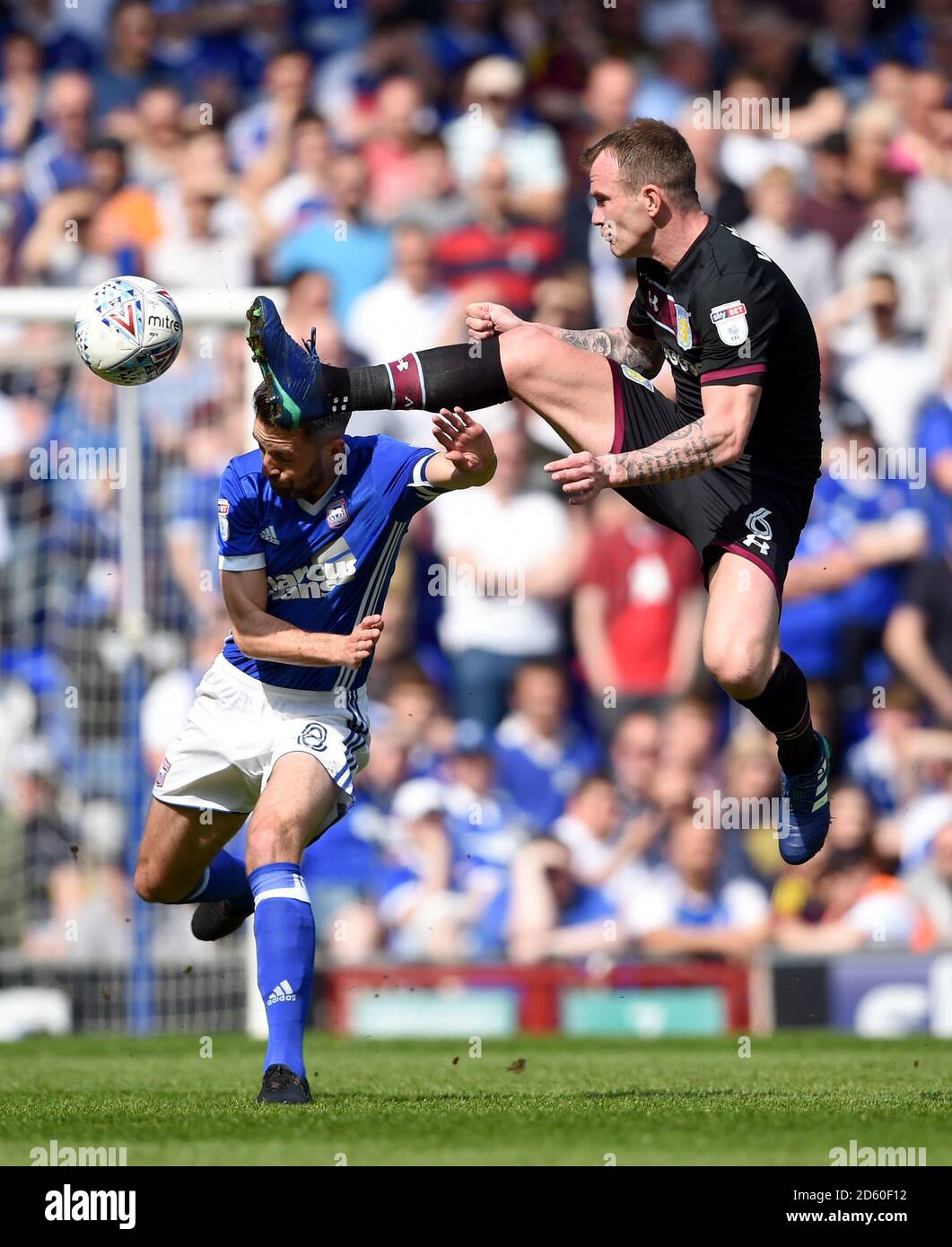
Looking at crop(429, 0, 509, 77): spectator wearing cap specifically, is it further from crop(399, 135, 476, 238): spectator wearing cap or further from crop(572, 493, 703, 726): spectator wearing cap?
crop(572, 493, 703, 726): spectator wearing cap

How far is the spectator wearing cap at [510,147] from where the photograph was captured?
15.2m

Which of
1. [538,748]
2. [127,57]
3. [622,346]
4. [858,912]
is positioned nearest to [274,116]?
[127,57]

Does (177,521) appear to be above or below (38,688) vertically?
above

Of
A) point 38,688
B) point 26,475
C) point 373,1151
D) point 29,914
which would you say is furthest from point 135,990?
point 373,1151

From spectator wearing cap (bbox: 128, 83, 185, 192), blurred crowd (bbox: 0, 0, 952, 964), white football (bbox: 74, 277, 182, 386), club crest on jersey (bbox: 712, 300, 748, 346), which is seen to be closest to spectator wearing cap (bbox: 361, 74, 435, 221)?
blurred crowd (bbox: 0, 0, 952, 964)

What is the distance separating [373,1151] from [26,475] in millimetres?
9372

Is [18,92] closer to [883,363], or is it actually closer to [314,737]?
[883,363]

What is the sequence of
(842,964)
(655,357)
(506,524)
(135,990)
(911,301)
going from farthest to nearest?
(911,301) → (506,524) → (135,990) → (842,964) → (655,357)

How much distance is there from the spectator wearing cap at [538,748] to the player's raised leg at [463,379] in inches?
209

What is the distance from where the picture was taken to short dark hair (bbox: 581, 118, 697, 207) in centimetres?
775

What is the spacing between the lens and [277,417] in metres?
7.44

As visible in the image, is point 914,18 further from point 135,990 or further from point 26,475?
point 135,990

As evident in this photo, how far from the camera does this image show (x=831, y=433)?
14.1 meters

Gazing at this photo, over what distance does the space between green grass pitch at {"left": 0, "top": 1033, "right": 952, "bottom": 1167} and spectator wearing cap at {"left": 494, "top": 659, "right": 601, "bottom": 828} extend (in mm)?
2915
